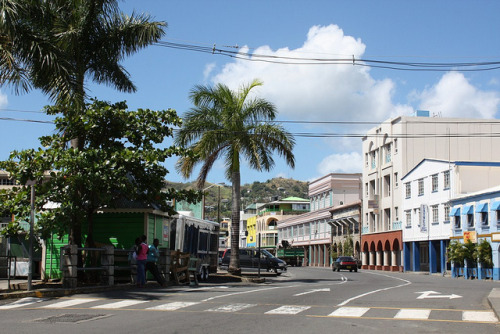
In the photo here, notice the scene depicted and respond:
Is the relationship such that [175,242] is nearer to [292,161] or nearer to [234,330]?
[292,161]

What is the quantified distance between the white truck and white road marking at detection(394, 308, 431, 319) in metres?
13.7

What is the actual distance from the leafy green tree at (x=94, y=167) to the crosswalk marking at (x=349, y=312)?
8.30 metres

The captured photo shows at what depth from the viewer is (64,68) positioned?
20062 mm

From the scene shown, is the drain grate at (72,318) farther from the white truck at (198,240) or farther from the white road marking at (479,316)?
the white truck at (198,240)

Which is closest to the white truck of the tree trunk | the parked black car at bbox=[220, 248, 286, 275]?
the tree trunk

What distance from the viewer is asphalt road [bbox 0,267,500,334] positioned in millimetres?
11281

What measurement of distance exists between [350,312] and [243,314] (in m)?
2.27

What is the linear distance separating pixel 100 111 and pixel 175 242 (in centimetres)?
780

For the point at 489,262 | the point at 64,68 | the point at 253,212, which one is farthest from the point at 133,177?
the point at 253,212

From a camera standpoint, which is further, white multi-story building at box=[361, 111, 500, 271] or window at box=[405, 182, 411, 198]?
white multi-story building at box=[361, 111, 500, 271]

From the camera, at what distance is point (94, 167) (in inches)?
767

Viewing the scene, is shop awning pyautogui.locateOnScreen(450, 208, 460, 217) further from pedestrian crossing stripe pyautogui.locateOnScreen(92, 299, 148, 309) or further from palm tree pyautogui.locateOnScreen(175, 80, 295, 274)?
pedestrian crossing stripe pyautogui.locateOnScreen(92, 299, 148, 309)

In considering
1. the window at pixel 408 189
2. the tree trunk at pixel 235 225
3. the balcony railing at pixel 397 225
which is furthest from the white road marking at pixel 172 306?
the balcony railing at pixel 397 225

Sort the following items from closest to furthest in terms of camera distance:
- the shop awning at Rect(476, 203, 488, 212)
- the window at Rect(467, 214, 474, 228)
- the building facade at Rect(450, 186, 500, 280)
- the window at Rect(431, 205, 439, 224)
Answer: the building facade at Rect(450, 186, 500, 280) → the shop awning at Rect(476, 203, 488, 212) → the window at Rect(467, 214, 474, 228) → the window at Rect(431, 205, 439, 224)
